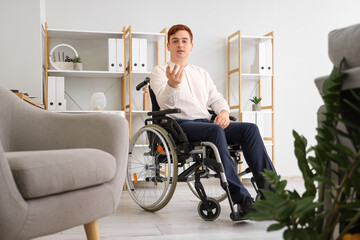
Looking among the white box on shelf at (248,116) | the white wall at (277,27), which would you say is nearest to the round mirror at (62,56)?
the white wall at (277,27)

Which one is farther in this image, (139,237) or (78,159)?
(139,237)

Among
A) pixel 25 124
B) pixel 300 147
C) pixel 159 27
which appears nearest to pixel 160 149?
pixel 25 124

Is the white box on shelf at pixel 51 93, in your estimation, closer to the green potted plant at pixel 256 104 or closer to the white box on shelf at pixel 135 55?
the white box on shelf at pixel 135 55

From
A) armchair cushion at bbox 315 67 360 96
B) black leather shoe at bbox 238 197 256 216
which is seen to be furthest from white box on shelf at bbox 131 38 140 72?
armchair cushion at bbox 315 67 360 96

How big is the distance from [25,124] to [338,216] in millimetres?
1345

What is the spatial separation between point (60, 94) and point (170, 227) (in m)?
2.13

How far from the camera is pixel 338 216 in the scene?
3.18 feet

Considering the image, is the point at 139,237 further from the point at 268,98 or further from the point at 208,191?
the point at 268,98

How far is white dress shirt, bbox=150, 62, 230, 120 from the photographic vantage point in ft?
8.70

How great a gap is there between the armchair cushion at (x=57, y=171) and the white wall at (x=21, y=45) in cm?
251

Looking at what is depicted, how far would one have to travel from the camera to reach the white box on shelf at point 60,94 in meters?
3.95

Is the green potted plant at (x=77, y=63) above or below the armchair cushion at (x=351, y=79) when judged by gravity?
above

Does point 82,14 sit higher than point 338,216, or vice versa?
point 82,14

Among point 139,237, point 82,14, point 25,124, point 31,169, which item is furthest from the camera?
point 82,14
